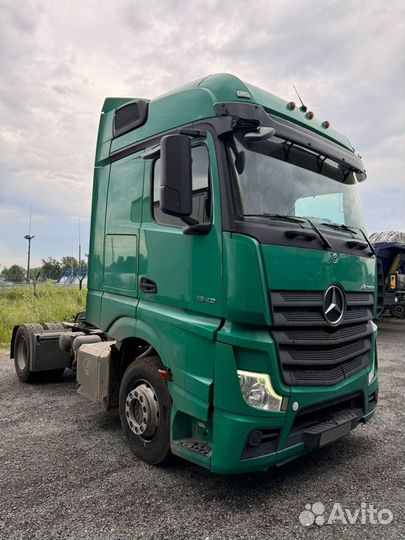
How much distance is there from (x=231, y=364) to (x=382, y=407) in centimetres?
335

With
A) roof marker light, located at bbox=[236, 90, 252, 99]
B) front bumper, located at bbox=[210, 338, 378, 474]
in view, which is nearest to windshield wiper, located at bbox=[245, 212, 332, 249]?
roof marker light, located at bbox=[236, 90, 252, 99]

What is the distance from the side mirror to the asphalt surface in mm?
2012

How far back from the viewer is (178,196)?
278cm

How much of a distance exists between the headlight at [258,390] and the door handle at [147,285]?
42.0 inches

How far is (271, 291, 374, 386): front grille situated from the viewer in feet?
9.11

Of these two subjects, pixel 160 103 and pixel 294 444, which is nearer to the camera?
pixel 294 444

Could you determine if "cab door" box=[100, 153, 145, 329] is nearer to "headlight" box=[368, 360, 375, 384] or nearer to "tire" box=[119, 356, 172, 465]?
"tire" box=[119, 356, 172, 465]

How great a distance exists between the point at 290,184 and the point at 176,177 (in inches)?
38.9

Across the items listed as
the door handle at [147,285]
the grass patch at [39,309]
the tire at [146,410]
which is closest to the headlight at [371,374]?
the tire at [146,410]

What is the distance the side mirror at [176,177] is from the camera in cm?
277

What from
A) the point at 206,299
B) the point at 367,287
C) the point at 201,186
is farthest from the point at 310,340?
the point at 201,186

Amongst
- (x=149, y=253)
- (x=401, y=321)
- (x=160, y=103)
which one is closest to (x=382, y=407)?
(x=149, y=253)

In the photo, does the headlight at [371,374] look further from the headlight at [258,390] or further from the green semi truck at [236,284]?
the headlight at [258,390]

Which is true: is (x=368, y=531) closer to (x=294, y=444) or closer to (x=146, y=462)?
(x=294, y=444)
